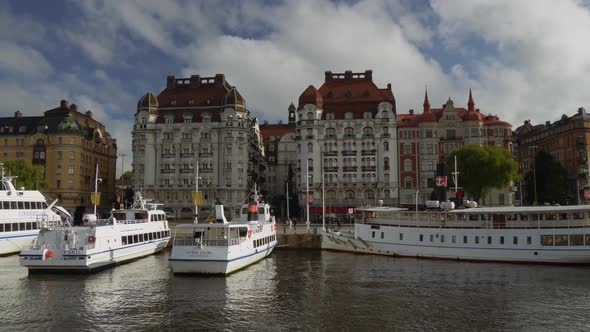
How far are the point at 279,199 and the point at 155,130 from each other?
119 feet

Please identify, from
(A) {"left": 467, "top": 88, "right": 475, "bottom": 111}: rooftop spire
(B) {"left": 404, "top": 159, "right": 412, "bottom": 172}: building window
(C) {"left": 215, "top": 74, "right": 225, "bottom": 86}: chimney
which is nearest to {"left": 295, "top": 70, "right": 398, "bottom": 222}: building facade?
(B) {"left": 404, "top": 159, "right": 412, "bottom": 172}: building window

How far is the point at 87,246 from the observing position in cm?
4516

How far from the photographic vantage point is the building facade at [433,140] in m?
102

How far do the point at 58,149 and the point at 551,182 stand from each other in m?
110

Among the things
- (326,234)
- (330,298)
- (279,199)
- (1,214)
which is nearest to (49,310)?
(330,298)

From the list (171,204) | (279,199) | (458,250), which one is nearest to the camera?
(458,250)

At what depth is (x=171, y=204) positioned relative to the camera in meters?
107

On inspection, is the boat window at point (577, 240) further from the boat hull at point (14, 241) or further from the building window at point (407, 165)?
the boat hull at point (14, 241)

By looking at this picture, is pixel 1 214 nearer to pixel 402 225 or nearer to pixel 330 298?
pixel 330 298

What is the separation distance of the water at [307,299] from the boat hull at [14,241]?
9.16m

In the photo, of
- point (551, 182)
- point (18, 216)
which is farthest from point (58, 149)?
point (551, 182)

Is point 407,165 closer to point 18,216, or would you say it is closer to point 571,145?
point 571,145

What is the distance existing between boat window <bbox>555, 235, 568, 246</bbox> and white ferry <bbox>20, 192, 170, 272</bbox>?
46502 millimetres

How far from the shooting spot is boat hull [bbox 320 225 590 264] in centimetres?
5141
